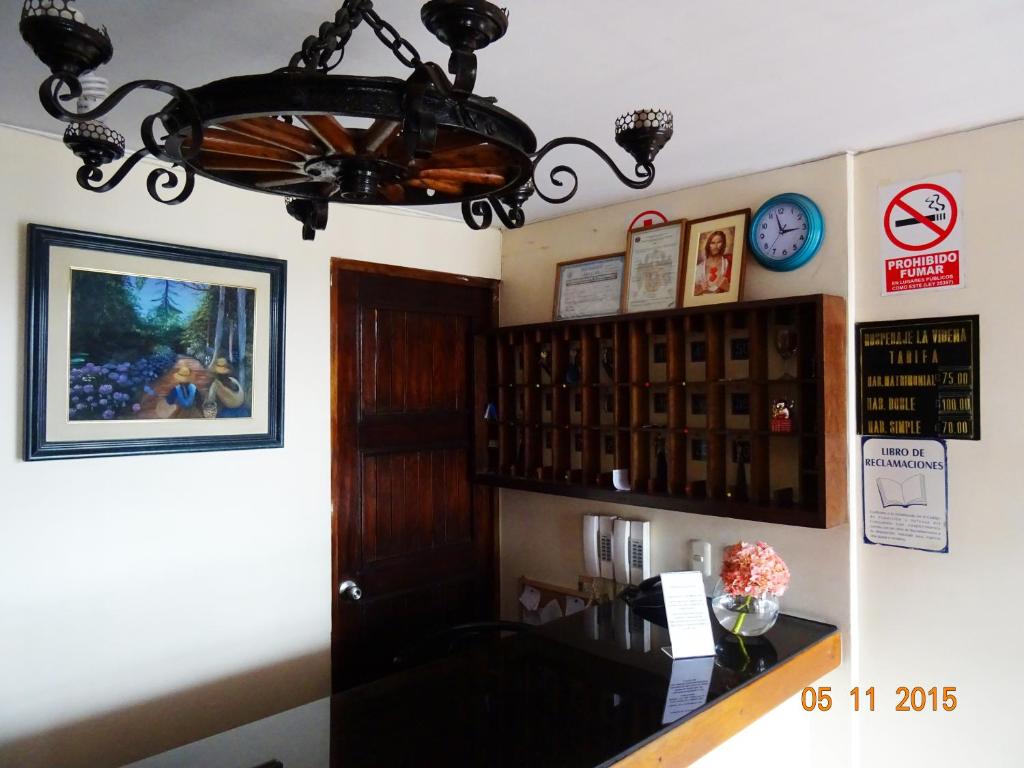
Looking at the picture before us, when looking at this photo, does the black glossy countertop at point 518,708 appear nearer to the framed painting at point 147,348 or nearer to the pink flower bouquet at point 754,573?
the pink flower bouquet at point 754,573

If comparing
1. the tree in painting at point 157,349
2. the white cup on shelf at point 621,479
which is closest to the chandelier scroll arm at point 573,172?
the tree in painting at point 157,349

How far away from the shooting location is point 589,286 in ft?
9.68

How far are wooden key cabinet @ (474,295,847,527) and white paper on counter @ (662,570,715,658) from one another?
1.18 feet

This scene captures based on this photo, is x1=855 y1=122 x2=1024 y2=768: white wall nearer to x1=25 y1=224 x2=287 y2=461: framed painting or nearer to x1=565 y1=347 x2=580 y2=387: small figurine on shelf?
x1=565 y1=347 x2=580 y2=387: small figurine on shelf

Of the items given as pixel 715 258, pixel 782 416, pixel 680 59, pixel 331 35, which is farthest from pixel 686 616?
pixel 331 35

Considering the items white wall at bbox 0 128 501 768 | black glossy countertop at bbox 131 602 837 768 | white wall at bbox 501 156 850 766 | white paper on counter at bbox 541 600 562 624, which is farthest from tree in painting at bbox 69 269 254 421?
white paper on counter at bbox 541 600 562 624

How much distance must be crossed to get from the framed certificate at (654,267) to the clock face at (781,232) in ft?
0.99

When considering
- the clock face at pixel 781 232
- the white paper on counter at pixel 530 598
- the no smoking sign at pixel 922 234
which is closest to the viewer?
the no smoking sign at pixel 922 234

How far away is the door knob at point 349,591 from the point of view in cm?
273

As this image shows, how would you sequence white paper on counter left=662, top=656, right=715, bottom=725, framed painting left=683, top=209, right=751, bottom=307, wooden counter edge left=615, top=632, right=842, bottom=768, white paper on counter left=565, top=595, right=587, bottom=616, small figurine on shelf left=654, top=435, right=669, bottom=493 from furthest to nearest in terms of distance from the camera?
white paper on counter left=565, top=595, right=587, bottom=616 < small figurine on shelf left=654, top=435, right=669, bottom=493 < framed painting left=683, top=209, right=751, bottom=307 < white paper on counter left=662, top=656, right=715, bottom=725 < wooden counter edge left=615, top=632, right=842, bottom=768

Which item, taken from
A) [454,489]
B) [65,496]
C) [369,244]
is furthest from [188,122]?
[454,489]

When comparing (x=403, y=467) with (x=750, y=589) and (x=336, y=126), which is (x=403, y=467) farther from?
(x=336, y=126)

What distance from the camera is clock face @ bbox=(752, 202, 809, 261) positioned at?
233cm
